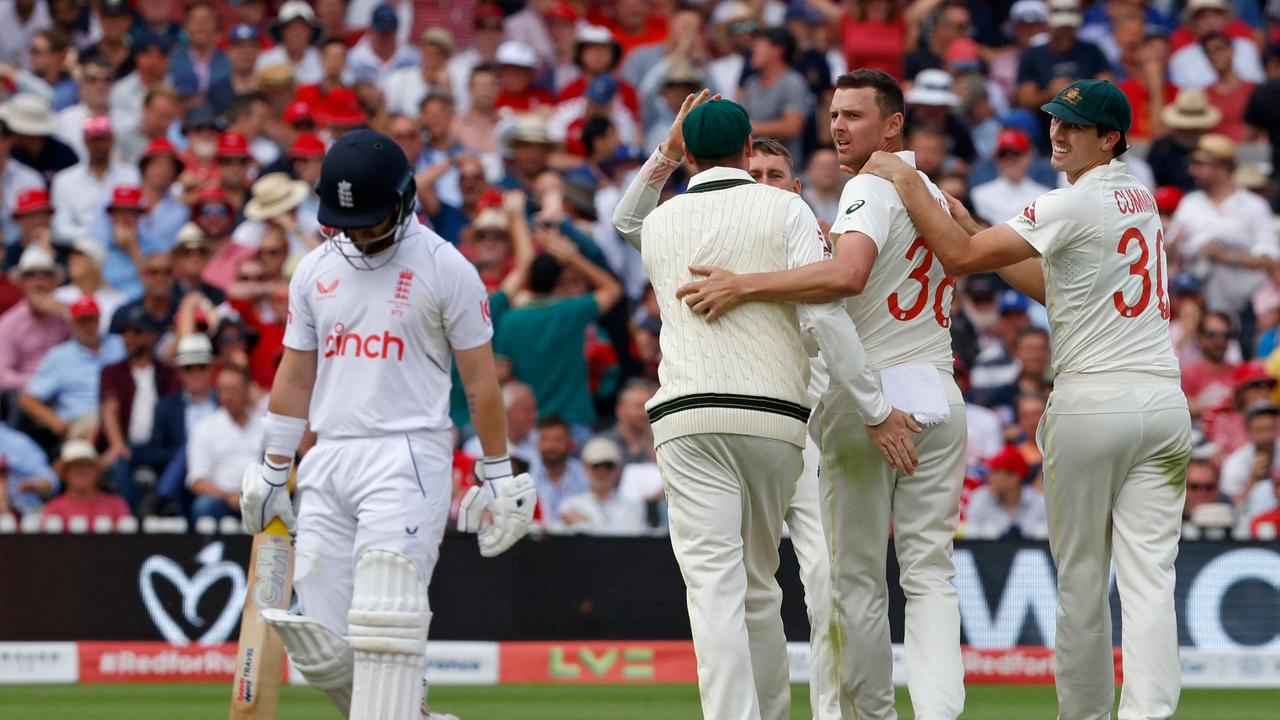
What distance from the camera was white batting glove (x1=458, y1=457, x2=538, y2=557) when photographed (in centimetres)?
681

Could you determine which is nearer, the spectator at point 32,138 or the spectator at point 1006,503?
the spectator at point 1006,503

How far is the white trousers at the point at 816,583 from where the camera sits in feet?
24.2

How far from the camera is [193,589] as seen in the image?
1223 cm

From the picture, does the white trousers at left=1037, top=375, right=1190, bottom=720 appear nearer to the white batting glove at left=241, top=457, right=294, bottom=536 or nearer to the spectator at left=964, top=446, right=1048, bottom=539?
the white batting glove at left=241, top=457, right=294, bottom=536

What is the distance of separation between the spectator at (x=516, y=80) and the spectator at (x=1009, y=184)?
13.3ft

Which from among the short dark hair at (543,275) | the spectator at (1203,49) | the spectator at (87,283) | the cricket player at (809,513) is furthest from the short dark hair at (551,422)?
the spectator at (1203,49)

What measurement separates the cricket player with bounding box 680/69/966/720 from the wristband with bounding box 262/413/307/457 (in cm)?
202

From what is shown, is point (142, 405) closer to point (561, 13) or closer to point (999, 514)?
point (561, 13)

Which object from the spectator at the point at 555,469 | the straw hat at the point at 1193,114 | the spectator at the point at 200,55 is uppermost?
the spectator at the point at 200,55

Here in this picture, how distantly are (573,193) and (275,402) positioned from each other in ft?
27.0

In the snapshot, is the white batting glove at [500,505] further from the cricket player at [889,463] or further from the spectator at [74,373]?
the spectator at [74,373]

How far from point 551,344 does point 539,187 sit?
186cm

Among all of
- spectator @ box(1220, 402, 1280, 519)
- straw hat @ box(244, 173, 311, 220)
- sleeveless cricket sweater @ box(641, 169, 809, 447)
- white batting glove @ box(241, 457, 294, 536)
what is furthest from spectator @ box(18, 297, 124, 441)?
sleeveless cricket sweater @ box(641, 169, 809, 447)

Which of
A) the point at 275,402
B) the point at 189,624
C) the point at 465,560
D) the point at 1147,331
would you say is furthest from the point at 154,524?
the point at 1147,331
